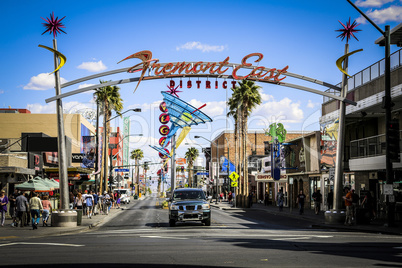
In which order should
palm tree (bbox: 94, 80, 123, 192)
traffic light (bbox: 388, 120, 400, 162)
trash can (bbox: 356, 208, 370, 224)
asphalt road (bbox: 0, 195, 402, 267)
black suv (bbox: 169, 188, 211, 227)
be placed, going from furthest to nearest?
palm tree (bbox: 94, 80, 123, 192)
trash can (bbox: 356, 208, 370, 224)
black suv (bbox: 169, 188, 211, 227)
traffic light (bbox: 388, 120, 400, 162)
asphalt road (bbox: 0, 195, 402, 267)

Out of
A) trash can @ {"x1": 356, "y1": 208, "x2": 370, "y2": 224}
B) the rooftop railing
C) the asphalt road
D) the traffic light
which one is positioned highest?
the rooftop railing

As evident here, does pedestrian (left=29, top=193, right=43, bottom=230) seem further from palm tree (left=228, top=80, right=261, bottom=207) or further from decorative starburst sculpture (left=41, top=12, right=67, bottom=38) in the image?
palm tree (left=228, top=80, right=261, bottom=207)

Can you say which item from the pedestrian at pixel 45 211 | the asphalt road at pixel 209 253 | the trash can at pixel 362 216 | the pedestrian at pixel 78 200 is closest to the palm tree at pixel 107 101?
the pedestrian at pixel 78 200

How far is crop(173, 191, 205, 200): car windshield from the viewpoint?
2530 centimetres

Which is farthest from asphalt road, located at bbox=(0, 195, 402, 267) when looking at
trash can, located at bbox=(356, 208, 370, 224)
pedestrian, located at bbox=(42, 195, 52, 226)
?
pedestrian, located at bbox=(42, 195, 52, 226)

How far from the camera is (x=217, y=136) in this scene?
422 feet

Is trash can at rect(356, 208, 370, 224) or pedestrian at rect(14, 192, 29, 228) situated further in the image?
trash can at rect(356, 208, 370, 224)

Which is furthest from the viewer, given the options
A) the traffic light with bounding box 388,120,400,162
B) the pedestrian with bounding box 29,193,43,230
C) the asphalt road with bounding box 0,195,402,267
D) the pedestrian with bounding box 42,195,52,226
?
the pedestrian with bounding box 42,195,52,226

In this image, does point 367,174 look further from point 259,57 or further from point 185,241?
point 185,241

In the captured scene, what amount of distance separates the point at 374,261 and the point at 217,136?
117 m

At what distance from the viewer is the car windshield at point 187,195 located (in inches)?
996

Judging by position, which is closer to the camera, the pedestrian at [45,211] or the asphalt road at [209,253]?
the asphalt road at [209,253]

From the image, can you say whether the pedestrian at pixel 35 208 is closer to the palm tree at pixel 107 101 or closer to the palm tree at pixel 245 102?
the palm tree at pixel 107 101

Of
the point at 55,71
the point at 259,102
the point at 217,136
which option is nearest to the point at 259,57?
the point at 55,71
